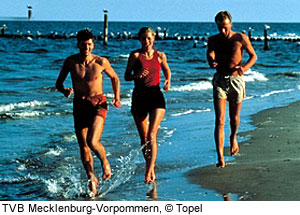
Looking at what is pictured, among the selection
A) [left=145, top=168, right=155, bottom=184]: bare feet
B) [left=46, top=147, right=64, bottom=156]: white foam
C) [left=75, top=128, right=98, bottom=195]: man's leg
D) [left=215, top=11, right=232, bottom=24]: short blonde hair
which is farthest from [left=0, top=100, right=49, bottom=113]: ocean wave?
[left=215, top=11, right=232, bottom=24]: short blonde hair

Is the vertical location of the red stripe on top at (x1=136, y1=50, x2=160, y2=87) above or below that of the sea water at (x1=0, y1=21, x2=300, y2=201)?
above

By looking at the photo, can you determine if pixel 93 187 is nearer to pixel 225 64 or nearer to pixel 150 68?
pixel 150 68

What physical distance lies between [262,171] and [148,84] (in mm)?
1832

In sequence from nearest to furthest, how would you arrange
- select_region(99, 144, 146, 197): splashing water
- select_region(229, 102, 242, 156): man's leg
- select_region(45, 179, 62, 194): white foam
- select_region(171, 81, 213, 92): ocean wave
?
select_region(99, 144, 146, 197): splashing water < select_region(45, 179, 62, 194): white foam < select_region(229, 102, 242, 156): man's leg < select_region(171, 81, 213, 92): ocean wave

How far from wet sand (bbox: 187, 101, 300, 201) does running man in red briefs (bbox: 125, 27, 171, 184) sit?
75cm

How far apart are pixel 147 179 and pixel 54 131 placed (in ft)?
17.6

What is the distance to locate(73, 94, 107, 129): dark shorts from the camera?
22.8 ft

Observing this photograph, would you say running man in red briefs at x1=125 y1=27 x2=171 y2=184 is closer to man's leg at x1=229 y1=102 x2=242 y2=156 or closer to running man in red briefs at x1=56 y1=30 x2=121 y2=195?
running man in red briefs at x1=56 y1=30 x2=121 y2=195

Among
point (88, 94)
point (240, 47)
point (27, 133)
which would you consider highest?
point (240, 47)
